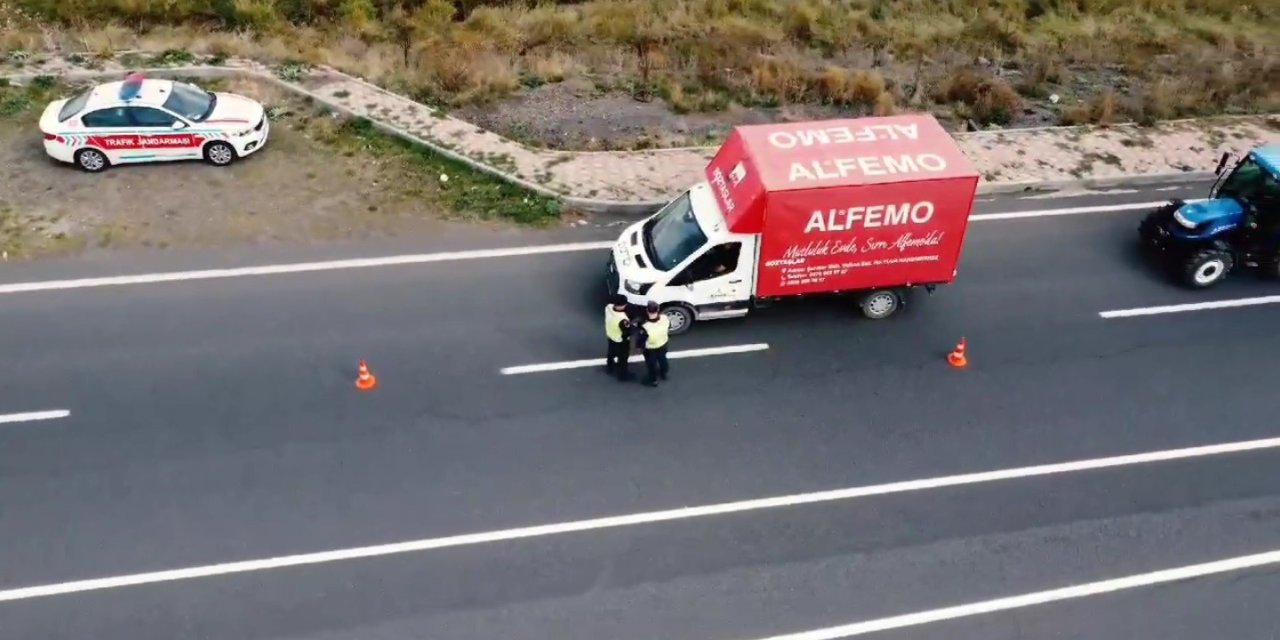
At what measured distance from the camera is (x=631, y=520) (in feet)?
38.8

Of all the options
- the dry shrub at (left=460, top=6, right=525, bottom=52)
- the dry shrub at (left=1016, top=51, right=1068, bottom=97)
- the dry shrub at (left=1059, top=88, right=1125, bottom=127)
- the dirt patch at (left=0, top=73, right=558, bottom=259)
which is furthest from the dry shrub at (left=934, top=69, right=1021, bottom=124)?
the dry shrub at (left=460, top=6, right=525, bottom=52)

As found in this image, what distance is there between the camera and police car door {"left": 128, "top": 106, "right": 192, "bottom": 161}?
17.0 meters

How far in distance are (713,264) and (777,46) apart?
1213 cm

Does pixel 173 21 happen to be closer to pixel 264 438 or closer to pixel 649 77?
pixel 649 77

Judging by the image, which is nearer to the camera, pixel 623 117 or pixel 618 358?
pixel 618 358

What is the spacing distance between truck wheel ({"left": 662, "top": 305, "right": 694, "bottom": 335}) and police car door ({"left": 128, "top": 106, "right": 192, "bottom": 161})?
30.6 feet

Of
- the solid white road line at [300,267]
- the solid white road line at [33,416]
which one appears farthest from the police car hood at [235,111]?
the solid white road line at [33,416]

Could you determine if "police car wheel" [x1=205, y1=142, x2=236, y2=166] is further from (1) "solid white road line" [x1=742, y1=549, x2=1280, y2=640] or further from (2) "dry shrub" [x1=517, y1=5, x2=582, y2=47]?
(1) "solid white road line" [x1=742, y1=549, x2=1280, y2=640]

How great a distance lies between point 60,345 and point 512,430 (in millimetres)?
6588

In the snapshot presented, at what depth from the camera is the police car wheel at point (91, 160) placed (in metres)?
17.1

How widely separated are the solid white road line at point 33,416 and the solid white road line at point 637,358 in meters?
5.72

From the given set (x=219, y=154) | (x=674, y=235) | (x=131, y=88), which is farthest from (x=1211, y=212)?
(x=131, y=88)

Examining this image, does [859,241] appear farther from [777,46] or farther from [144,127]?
[144,127]

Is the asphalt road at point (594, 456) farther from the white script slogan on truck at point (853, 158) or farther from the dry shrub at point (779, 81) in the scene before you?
the dry shrub at point (779, 81)
